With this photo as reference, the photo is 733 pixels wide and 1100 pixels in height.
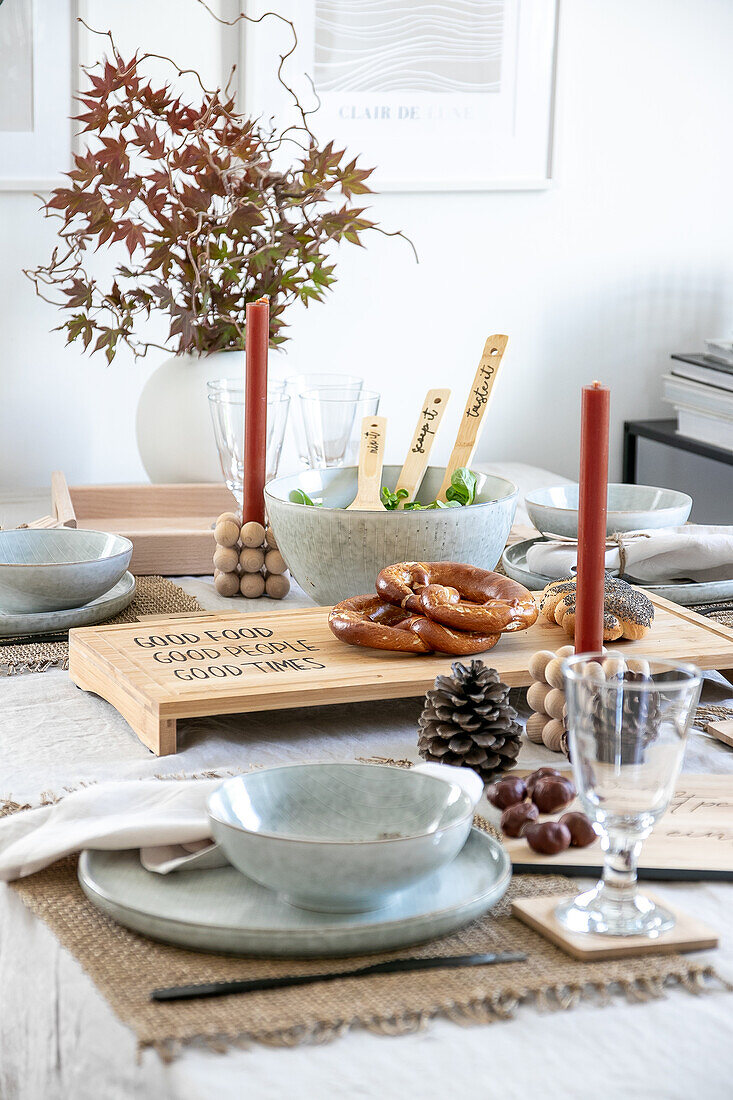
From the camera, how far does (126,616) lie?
115cm

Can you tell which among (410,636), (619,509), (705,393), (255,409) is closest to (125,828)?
(410,636)

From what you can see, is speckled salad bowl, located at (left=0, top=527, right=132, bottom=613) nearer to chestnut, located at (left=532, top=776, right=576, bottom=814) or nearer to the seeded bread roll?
the seeded bread roll

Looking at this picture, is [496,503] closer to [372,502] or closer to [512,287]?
[372,502]

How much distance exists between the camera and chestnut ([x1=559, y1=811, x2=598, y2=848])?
2.14 feet

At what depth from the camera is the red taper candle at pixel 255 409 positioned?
Result: 121 centimetres

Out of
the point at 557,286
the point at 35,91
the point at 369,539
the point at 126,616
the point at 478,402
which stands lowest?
the point at 126,616

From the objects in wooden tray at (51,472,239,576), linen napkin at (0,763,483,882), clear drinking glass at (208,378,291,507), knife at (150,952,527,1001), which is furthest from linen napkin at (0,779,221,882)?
wooden tray at (51,472,239,576)

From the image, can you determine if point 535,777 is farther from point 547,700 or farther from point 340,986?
point 340,986

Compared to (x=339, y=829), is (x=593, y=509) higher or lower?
higher

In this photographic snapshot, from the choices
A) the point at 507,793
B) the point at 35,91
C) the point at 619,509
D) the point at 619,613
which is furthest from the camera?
the point at 35,91

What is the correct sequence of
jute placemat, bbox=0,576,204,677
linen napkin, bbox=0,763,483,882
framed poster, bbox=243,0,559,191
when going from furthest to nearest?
1. framed poster, bbox=243,0,559,191
2. jute placemat, bbox=0,576,204,677
3. linen napkin, bbox=0,763,483,882

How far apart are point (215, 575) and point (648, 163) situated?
1564 millimetres

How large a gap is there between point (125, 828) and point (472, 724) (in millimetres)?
250

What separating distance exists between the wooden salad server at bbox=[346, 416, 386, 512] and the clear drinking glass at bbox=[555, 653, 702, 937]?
577 mm
